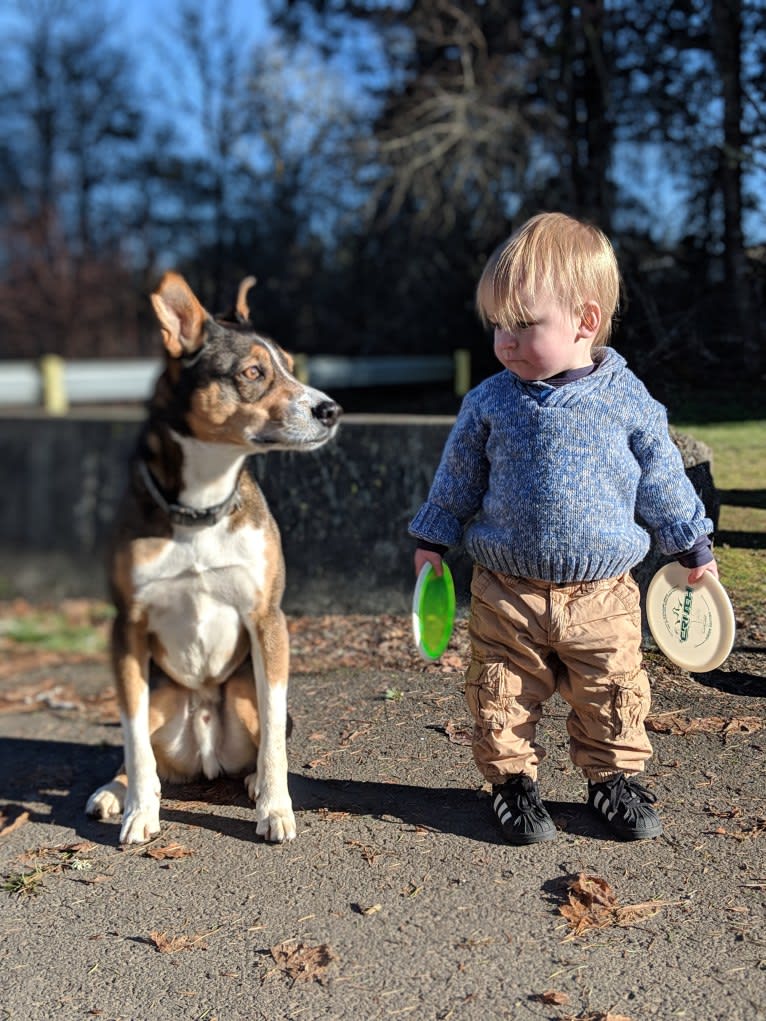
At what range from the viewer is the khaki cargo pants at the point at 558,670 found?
3223mm

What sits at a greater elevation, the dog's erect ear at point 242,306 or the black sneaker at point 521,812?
the dog's erect ear at point 242,306

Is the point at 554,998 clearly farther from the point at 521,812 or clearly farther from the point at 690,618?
the point at 690,618

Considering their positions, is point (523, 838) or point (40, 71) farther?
point (40, 71)

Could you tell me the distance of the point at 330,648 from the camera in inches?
201

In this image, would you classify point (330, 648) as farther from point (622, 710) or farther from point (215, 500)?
point (622, 710)

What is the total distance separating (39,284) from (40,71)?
5170 mm

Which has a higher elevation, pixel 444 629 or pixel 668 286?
pixel 668 286

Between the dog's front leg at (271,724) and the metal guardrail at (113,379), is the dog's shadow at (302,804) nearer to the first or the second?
the dog's front leg at (271,724)

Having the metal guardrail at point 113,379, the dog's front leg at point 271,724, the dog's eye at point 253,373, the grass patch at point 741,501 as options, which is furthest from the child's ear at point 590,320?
the metal guardrail at point 113,379

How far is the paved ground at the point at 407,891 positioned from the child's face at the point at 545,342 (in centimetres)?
117

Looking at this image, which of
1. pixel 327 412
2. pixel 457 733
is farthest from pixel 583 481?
pixel 457 733

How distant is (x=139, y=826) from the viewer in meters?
3.70

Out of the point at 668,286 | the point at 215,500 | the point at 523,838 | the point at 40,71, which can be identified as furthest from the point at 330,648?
the point at 40,71

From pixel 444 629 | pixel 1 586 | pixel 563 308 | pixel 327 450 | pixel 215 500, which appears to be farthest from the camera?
pixel 1 586
